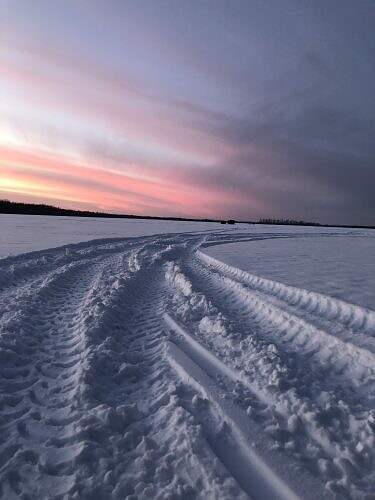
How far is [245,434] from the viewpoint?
3258 millimetres

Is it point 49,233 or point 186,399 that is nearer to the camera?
point 186,399

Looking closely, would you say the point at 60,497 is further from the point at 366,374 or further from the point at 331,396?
the point at 366,374

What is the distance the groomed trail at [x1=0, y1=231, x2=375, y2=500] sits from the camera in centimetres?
276

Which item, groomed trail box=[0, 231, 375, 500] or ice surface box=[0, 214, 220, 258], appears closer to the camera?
groomed trail box=[0, 231, 375, 500]

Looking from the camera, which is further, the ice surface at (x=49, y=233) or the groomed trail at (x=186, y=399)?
the ice surface at (x=49, y=233)

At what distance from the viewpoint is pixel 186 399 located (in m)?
3.82

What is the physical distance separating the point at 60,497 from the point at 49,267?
371 inches

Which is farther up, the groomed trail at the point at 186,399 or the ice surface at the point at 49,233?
the ice surface at the point at 49,233

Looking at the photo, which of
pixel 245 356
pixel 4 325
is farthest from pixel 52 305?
pixel 245 356

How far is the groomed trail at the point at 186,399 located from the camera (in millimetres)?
2760

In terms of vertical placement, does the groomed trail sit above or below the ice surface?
below

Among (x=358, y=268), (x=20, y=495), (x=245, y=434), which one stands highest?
(x=358, y=268)

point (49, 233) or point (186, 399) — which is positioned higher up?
point (49, 233)

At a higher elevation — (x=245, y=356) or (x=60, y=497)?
(x=245, y=356)
